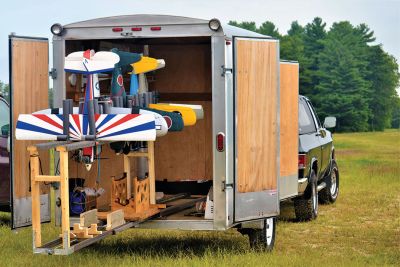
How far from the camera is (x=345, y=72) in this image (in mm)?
99812

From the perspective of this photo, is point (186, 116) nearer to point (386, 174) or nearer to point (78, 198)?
point (78, 198)

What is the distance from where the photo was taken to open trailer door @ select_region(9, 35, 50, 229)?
10281 millimetres

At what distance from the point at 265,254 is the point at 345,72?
9054 cm

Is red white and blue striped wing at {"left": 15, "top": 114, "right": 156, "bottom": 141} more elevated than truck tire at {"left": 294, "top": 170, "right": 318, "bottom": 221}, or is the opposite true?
red white and blue striped wing at {"left": 15, "top": 114, "right": 156, "bottom": 141}

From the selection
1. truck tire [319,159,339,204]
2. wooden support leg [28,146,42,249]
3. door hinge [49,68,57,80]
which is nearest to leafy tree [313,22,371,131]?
truck tire [319,159,339,204]

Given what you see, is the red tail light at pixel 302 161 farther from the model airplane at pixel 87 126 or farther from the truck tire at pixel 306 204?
the model airplane at pixel 87 126

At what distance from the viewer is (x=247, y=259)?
33.4ft

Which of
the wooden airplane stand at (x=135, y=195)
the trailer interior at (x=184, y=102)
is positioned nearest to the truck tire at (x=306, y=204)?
the trailer interior at (x=184, y=102)

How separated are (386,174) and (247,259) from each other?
13.9 m

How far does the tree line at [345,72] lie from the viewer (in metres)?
93.9

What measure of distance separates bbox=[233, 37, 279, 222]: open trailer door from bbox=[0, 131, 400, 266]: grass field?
0.63 meters

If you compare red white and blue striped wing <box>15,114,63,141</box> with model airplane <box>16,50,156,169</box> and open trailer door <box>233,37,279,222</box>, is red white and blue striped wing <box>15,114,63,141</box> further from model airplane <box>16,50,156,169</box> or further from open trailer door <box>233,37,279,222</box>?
open trailer door <box>233,37,279,222</box>

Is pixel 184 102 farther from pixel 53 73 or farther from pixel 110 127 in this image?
pixel 110 127

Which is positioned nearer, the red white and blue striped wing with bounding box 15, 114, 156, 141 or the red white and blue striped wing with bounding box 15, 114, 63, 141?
the red white and blue striped wing with bounding box 15, 114, 156, 141
